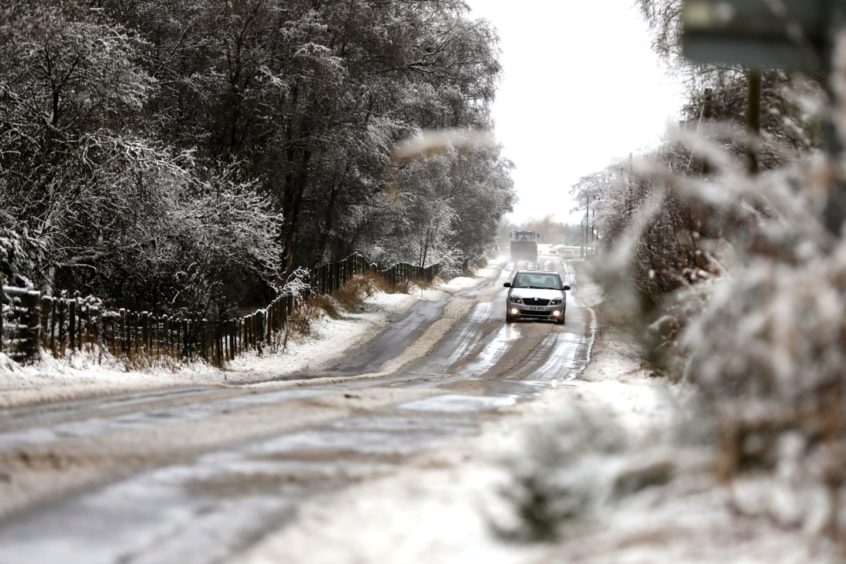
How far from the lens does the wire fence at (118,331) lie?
627 inches

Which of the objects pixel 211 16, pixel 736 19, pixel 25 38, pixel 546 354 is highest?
pixel 211 16

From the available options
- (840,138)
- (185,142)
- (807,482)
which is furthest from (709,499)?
(185,142)

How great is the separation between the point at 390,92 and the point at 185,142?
25.3 ft

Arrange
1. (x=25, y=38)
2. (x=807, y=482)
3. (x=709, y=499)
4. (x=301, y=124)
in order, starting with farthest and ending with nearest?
(x=301, y=124), (x=25, y=38), (x=709, y=499), (x=807, y=482)

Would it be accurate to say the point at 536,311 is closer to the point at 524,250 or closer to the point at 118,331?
the point at 118,331

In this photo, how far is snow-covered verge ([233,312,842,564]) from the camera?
15.2 feet

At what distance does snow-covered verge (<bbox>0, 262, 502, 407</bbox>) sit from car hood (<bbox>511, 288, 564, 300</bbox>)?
4.83 m

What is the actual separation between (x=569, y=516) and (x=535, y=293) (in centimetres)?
3030

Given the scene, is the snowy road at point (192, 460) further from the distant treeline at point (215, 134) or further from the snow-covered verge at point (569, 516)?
the distant treeline at point (215, 134)

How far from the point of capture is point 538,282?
35.5m

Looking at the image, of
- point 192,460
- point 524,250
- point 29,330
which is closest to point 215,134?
point 29,330

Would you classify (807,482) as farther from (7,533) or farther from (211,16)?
(211,16)

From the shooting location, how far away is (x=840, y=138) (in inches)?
233

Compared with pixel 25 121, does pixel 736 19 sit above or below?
below
